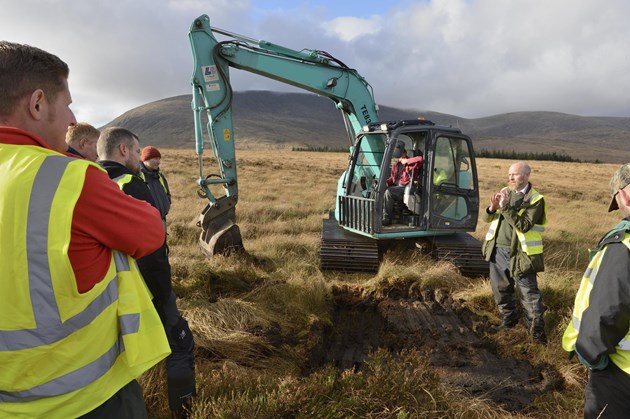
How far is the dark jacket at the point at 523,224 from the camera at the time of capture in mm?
4531

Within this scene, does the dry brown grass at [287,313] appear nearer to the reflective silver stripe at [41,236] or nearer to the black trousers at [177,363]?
the black trousers at [177,363]

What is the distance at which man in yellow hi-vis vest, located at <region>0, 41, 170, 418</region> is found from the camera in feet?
4.37

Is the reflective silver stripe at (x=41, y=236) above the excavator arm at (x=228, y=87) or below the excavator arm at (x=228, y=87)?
below

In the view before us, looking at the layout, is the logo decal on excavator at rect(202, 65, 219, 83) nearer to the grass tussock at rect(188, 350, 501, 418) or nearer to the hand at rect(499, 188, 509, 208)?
the hand at rect(499, 188, 509, 208)

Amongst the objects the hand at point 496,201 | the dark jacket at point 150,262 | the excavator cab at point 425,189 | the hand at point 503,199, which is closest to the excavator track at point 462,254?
the excavator cab at point 425,189

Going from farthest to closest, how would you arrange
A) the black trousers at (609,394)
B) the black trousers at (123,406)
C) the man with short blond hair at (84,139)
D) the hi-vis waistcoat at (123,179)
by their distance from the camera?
the man with short blond hair at (84,139) → the hi-vis waistcoat at (123,179) → the black trousers at (609,394) → the black trousers at (123,406)

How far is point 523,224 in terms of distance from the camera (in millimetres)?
4559

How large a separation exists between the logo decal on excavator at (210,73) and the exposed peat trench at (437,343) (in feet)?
14.9

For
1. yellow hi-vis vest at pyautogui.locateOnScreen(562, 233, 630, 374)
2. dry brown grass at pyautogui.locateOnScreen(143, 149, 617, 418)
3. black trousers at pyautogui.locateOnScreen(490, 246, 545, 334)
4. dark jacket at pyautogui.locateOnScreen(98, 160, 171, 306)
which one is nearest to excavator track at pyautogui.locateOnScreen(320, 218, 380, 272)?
dry brown grass at pyautogui.locateOnScreen(143, 149, 617, 418)

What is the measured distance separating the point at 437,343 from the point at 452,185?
3657 millimetres

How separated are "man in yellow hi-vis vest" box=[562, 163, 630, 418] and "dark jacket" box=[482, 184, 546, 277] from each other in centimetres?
231

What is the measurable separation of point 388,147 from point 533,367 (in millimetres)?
4184

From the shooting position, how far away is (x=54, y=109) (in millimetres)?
1536

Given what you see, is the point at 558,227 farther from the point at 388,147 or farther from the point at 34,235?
the point at 34,235
